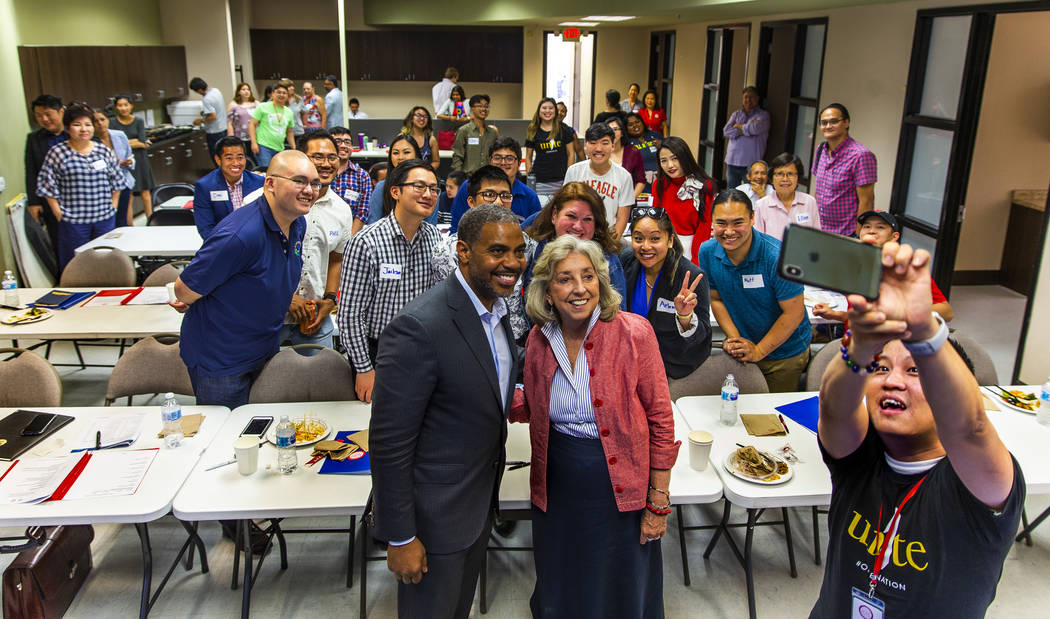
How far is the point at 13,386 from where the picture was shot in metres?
3.21

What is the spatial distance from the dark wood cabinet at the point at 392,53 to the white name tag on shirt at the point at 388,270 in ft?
40.8

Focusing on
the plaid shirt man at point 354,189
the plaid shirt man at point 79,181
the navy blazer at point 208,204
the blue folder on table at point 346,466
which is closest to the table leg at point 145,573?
the blue folder on table at point 346,466

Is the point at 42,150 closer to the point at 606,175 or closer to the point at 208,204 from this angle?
the point at 208,204

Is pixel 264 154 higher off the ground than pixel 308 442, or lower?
higher

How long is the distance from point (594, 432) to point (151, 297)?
3310mm

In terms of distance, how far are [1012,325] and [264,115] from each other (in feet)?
29.2

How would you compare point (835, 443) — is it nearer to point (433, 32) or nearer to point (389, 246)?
point (389, 246)

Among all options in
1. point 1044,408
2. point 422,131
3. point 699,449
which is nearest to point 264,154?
point 422,131

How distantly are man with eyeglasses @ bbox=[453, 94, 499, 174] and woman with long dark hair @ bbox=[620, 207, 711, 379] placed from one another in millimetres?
4501

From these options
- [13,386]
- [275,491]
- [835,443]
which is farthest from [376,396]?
[13,386]

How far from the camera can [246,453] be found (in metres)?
2.59

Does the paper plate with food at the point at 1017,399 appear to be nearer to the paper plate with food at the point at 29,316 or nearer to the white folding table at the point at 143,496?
the white folding table at the point at 143,496

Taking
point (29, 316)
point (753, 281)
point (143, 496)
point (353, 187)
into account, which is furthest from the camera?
point (353, 187)

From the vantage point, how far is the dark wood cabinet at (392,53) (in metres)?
14.3
